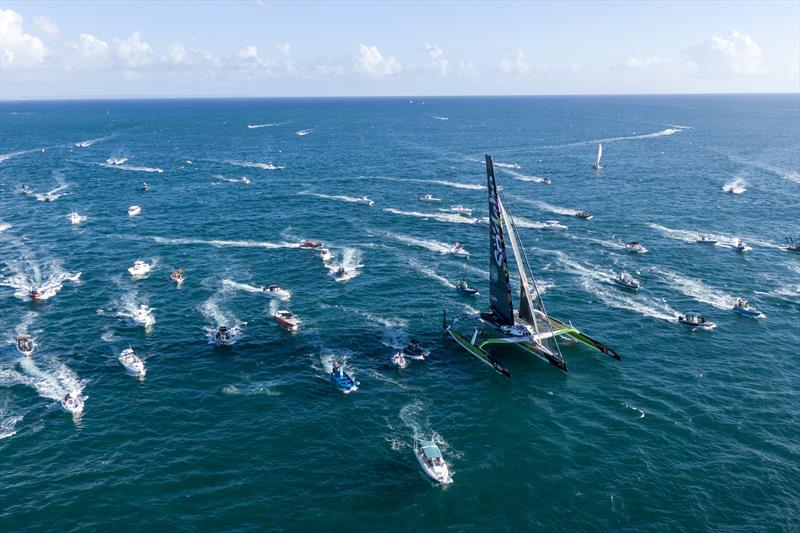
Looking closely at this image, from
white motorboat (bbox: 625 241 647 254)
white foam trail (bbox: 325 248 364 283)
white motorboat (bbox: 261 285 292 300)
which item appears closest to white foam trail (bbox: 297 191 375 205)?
white foam trail (bbox: 325 248 364 283)

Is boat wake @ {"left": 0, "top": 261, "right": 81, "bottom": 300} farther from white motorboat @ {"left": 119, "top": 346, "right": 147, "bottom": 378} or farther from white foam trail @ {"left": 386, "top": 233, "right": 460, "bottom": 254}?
white foam trail @ {"left": 386, "top": 233, "right": 460, "bottom": 254}

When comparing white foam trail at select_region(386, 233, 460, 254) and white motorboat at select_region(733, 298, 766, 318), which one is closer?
white motorboat at select_region(733, 298, 766, 318)

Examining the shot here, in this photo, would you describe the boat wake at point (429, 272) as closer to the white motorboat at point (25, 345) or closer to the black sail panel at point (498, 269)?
the black sail panel at point (498, 269)

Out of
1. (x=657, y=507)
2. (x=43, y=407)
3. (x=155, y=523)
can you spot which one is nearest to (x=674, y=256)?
(x=657, y=507)

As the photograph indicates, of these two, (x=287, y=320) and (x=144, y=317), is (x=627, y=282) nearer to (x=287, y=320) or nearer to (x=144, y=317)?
(x=287, y=320)

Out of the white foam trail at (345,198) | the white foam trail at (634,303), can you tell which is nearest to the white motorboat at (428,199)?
the white foam trail at (345,198)

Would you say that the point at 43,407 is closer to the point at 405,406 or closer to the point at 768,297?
the point at 405,406

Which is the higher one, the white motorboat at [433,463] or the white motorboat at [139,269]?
the white motorboat at [139,269]
